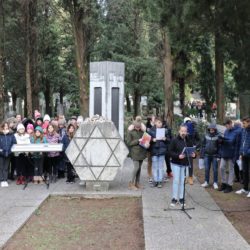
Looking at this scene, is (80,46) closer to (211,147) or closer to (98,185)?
(98,185)

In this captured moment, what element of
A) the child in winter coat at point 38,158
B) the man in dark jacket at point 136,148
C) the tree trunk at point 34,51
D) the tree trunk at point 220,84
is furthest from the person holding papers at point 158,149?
the tree trunk at point 34,51

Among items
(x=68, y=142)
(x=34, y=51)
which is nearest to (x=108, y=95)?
(x=68, y=142)

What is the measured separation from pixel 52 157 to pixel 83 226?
16.3ft

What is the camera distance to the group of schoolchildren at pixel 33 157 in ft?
46.4

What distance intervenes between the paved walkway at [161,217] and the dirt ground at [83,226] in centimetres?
21

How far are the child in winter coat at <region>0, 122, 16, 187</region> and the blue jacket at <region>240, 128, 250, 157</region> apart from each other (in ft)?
19.8

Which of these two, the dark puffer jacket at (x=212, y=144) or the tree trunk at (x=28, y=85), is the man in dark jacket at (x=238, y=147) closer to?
the dark puffer jacket at (x=212, y=144)

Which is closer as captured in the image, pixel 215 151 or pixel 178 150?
pixel 178 150

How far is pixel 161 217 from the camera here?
10133mm

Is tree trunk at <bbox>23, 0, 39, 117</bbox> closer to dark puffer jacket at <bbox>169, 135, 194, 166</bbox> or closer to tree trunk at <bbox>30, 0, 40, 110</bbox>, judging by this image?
tree trunk at <bbox>30, 0, 40, 110</bbox>

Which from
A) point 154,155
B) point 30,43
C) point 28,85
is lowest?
point 154,155

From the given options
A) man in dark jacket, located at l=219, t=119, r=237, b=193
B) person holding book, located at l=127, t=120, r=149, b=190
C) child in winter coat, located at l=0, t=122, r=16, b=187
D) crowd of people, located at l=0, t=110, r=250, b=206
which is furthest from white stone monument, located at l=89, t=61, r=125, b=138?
man in dark jacket, located at l=219, t=119, r=237, b=193

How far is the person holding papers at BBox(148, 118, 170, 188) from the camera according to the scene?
13.5 m

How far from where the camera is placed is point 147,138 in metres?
13.2
